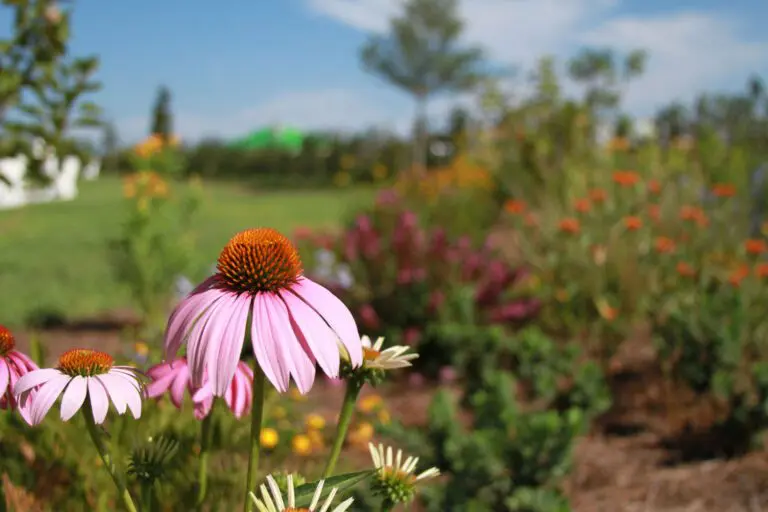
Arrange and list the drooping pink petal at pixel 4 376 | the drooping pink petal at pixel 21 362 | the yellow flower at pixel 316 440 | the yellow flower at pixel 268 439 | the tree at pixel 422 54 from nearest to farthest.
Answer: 1. the drooping pink petal at pixel 4 376
2. the drooping pink petal at pixel 21 362
3. the yellow flower at pixel 268 439
4. the yellow flower at pixel 316 440
5. the tree at pixel 422 54

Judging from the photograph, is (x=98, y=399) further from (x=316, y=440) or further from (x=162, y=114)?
(x=162, y=114)

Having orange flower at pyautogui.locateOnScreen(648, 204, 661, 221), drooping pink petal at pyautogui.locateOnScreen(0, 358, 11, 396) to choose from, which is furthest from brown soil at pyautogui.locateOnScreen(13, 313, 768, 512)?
drooping pink petal at pyautogui.locateOnScreen(0, 358, 11, 396)

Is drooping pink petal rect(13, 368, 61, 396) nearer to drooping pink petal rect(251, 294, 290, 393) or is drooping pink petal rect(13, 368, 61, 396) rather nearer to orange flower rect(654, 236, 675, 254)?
drooping pink petal rect(251, 294, 290, 393)

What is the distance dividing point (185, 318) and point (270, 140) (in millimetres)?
38716

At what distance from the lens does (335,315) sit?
1.08 metres

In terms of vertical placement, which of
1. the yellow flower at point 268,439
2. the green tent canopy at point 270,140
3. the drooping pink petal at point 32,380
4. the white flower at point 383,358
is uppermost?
the green tent canopy at point 270,140

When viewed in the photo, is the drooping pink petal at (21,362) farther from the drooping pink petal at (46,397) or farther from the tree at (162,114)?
the tree at (162,114)

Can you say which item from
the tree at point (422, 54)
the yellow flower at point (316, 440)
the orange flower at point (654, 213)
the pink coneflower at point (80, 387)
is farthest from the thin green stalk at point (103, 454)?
the tree at point (422, 54)

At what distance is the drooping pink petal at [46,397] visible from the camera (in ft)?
3.42

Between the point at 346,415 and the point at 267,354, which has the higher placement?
the point at 267,354

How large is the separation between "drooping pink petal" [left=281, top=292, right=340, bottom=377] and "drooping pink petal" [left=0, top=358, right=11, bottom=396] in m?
0.40

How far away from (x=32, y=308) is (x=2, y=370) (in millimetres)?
6067

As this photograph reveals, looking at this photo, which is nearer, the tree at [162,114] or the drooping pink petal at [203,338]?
the drooping pink petal at [203,338]

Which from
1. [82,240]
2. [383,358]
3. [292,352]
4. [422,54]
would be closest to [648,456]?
[383,358]
